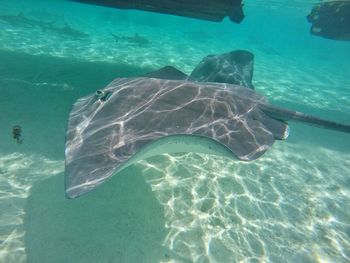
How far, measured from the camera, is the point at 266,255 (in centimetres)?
464

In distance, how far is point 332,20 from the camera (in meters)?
14.0

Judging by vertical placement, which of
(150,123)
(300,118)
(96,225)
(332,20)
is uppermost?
(332,20)

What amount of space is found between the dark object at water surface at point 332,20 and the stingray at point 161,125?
38.7 feet

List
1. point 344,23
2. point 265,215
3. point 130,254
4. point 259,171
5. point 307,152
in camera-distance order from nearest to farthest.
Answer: point 130,254
point 265,215
point 259,171
point 307,152
point 344,23

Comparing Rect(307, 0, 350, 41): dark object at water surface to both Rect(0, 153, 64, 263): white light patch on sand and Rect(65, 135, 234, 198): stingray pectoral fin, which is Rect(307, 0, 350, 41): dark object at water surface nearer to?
Rect(65, 135, 234, 198): stingray pectoral fin

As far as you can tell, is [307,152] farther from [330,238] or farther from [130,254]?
[130,254]

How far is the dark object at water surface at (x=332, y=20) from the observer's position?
13594 millimetres

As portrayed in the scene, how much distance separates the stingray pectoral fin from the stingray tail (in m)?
1.99

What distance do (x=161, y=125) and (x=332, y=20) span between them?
1465cm

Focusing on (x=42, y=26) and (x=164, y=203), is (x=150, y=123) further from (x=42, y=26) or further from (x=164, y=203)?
(x=42, y=26)

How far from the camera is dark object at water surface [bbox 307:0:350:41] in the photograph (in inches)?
535

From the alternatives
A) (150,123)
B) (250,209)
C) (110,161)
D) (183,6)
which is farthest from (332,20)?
(110,161)

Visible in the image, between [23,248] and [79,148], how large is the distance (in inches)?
73.8

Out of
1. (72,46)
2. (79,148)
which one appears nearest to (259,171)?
(79,148)
